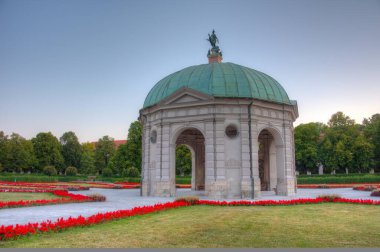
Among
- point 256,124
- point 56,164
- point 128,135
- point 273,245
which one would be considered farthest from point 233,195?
point 56,164

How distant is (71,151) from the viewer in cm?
8450

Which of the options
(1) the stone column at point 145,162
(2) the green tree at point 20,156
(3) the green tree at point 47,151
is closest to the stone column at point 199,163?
(1) the stone column at point 145,162

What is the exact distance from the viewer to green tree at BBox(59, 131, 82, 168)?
8431 centimetres

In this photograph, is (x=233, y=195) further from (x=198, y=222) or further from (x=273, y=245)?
(x=273, y=245)

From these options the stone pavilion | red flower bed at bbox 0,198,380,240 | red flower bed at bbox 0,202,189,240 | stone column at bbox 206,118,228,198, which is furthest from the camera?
the stone pavilion

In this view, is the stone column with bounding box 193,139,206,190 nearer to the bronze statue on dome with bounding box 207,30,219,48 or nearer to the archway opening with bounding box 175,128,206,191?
the archway opening with bounding box 175,128,206,191

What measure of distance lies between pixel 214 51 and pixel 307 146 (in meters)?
39.1

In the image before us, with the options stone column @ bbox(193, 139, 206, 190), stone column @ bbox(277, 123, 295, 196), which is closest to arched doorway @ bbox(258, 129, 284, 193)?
stone column @ bbox(277, 123, 295, 196)

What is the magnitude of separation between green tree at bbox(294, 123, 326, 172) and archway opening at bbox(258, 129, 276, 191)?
33.5 meters

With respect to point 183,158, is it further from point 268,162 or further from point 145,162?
point 145,162

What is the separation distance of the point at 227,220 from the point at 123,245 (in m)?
5.30

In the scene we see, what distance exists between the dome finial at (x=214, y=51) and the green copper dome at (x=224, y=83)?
3230 millimetres

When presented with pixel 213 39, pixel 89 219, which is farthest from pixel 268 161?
pixel 89 219

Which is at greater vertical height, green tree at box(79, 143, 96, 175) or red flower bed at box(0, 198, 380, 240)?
green tree at box(79, 143, 96, 175)
